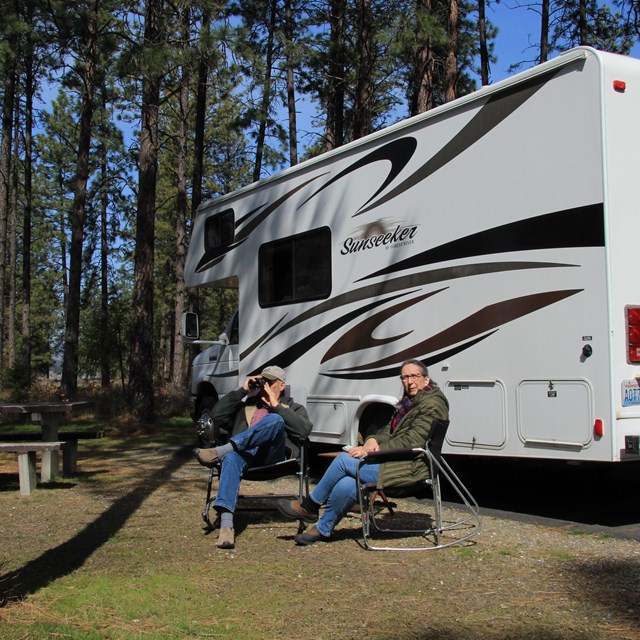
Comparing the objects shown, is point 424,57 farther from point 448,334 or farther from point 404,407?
point 404,407

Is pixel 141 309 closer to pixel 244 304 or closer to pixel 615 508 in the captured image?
pixel 244 304

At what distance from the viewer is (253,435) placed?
5426mm

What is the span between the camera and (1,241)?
22875 mm

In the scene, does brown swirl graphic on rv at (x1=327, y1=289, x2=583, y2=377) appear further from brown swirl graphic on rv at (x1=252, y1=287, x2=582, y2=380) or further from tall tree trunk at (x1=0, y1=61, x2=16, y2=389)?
tall tree trunk at (x1=0, y1=61, x2=16, y2=389)

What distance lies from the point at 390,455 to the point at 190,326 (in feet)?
19.2

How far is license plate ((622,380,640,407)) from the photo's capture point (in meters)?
5.13

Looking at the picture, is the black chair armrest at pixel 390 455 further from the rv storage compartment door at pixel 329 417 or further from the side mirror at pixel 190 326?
the side mirror at pixel 190 326

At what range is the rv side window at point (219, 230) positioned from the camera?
933 centimetres

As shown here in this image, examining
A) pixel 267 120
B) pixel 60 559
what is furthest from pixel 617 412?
pixel 267 120

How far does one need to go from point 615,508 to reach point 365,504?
8.15 feet

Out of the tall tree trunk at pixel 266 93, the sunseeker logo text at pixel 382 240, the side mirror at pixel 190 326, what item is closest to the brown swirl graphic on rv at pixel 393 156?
Answer: the sunseeker logo text at pixel 382 240

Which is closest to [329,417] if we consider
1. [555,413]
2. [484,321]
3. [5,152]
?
[484,321]

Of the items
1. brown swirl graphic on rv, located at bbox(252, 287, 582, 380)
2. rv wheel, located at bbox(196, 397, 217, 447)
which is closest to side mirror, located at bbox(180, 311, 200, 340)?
rv wheel, located at bbox(196, 397, 217, 447)

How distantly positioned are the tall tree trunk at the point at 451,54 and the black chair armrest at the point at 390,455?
30.6ft
